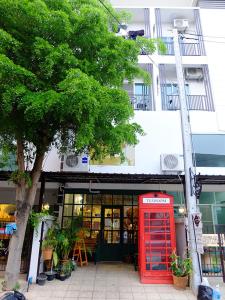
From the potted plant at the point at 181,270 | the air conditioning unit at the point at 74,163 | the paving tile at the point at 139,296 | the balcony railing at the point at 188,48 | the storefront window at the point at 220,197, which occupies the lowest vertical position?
the paving tile at the point at 139,296

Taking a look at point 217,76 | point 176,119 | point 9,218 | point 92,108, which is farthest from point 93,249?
point 217,76

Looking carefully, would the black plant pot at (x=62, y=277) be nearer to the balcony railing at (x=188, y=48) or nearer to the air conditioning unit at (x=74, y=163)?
the air conditioning unit at (x=74, y=163)

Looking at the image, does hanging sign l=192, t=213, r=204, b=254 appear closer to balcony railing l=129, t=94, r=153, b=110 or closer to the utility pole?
the utility pole

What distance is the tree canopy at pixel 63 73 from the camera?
6.41m

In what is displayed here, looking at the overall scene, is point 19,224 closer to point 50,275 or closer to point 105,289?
point 50,275

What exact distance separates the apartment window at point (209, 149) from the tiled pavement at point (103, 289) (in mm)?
6055

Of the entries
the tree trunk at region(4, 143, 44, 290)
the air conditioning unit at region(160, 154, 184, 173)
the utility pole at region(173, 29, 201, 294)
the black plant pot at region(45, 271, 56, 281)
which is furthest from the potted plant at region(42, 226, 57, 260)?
the air conditioning unit at region(160, 154, 184, 173)

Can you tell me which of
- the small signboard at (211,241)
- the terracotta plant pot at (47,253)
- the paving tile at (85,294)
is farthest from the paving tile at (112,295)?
the small signboard at (211,241)

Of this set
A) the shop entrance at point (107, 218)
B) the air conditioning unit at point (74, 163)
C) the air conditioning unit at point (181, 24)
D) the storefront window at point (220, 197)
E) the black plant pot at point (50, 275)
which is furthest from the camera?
the air conditioning unit at point (181, 24)

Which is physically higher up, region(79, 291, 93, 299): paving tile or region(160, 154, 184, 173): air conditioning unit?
region(160, 154, 184, 173): air conditioning unit

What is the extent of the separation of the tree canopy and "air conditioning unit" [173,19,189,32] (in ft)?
28.9

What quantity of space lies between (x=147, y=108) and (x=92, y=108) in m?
8.69

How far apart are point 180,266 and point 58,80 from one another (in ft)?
23.4

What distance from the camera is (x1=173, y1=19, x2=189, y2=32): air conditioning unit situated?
16188mm
